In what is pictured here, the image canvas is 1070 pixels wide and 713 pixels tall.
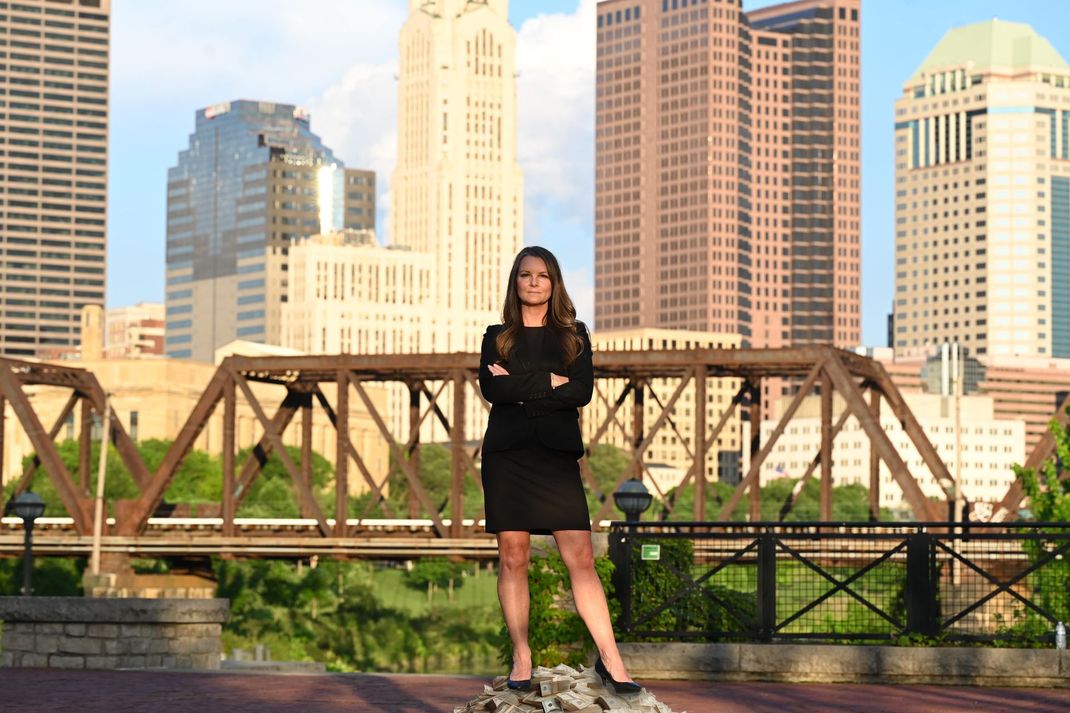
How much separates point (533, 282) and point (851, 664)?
8536 millimetres

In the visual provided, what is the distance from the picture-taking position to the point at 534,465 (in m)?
9.95

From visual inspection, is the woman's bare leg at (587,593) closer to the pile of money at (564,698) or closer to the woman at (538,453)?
the woman at (538,453)

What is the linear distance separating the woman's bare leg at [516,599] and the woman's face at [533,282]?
125 centimetres

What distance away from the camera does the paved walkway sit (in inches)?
560

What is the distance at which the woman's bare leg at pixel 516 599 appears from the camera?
1002 cm

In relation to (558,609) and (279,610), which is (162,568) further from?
(558,609)

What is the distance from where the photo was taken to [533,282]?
33.0 ft

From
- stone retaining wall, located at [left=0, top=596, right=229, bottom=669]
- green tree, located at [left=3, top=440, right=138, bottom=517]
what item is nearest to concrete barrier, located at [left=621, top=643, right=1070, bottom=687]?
stone retaining wall, located at [left=0, top=596, right=229, bottom=669]

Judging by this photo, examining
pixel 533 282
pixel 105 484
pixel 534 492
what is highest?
pixel 533 282

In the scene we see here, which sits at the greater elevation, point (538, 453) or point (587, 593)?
point (538, 453)

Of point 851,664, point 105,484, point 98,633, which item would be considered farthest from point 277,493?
point 851,664

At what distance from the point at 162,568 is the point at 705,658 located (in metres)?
60.8

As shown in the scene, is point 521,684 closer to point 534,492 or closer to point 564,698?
point 564,698

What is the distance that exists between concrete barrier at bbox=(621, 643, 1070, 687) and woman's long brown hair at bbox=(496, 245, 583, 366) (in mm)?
8084
